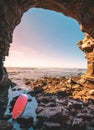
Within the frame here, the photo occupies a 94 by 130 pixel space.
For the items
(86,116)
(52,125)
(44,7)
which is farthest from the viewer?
(44,7)

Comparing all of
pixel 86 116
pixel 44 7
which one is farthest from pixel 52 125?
pixel 44 7

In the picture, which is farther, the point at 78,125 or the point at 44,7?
the point at 44,7

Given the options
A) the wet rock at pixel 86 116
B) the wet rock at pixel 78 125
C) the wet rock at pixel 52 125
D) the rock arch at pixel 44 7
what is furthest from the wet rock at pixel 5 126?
the rock arch at pixel 44 7

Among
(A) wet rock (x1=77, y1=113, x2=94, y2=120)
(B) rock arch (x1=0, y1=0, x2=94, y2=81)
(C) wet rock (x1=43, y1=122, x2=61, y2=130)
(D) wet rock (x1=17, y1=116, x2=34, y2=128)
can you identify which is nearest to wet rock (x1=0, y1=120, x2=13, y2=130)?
(D) wet rock (x1=17, y1=116, x2=34, y2=128)

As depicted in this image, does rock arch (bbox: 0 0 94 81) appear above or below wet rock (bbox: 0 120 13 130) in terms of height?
above

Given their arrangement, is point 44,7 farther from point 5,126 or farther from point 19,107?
point 5,126

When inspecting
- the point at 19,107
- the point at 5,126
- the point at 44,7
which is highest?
the point at 44,7

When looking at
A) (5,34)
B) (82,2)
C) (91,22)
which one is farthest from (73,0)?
(5,34)

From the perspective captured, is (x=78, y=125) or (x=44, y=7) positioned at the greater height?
(x=44, y=7)

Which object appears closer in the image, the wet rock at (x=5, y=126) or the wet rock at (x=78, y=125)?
the wet rock at (x=5, y=126)

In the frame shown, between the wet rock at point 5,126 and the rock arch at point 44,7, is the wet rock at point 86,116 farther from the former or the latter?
the rock arch at point 44,7

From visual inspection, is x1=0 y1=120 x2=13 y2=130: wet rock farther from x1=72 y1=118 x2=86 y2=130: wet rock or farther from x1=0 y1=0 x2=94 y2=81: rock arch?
x1=0 y1=0 x2=94 y2=81: rock arch

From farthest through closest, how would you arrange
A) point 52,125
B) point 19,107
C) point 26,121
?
point 19,107, point 26,121, point 52,125

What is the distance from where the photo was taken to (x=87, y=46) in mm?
15102
